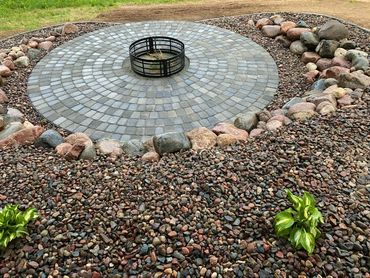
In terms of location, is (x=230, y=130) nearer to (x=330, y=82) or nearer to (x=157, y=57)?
(x=330, y=82)

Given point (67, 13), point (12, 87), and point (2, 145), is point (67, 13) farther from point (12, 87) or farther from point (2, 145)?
point (2, 145)

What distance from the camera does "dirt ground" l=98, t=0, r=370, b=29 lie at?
1004cm

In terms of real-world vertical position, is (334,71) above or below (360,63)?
below

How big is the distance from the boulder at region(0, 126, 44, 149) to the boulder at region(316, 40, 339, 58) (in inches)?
228

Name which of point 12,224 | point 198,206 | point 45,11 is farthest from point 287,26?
point 12,224

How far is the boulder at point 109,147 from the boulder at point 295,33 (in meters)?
5.27

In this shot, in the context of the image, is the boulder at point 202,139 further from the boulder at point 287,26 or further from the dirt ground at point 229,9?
the dirt ground at point 229,9

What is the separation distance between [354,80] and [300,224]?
12.4ft

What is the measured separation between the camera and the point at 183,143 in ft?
15.6

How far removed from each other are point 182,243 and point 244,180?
3.59 feet

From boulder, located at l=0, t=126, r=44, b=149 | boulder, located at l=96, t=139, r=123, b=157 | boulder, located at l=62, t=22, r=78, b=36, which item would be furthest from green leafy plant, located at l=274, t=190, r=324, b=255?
boulder, located at l=62, t=22, r=78, b=36

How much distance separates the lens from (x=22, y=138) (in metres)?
5.07

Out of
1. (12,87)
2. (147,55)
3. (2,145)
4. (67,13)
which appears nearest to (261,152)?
(2,145)


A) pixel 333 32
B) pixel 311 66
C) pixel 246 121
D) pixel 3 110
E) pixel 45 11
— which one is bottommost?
pixel 3 110
